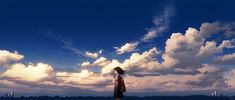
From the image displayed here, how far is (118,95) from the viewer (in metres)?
26.9

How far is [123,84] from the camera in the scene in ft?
88.5

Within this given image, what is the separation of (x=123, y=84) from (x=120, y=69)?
3.78 feet

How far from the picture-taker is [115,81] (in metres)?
27.0

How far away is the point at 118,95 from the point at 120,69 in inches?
67.5

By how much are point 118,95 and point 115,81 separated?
0.87 m

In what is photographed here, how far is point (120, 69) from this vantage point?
86.4 ft

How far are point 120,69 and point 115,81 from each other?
1.07 meters

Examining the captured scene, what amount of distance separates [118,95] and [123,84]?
28.8 inches
